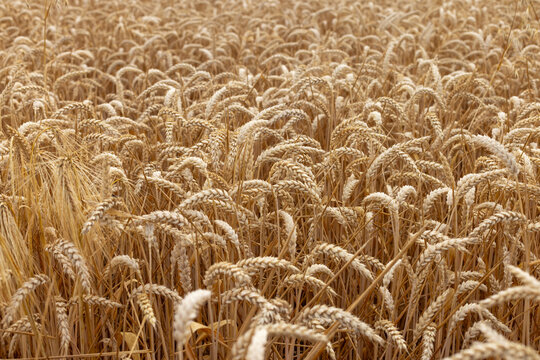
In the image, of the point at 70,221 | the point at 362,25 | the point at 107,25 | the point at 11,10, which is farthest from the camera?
the point at 11,10

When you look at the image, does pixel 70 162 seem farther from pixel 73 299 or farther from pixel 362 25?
pixel 362 25

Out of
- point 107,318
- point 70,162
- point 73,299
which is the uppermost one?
point 70,162

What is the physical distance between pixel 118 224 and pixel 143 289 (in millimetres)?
192

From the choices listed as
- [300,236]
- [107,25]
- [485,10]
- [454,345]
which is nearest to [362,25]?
[485,10]

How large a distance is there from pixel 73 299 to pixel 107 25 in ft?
17.1

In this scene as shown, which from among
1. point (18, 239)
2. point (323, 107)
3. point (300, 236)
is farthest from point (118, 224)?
point (323, 107)

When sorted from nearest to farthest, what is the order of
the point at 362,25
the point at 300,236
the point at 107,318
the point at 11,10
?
the point at 107,318 < the point at 300,236 < the point at 362,25 < the point at 11,10

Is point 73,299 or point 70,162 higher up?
point 70,162

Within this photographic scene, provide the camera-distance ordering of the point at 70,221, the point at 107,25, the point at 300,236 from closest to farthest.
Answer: the point at 70,221, the point at 300,236, the point at 107,25

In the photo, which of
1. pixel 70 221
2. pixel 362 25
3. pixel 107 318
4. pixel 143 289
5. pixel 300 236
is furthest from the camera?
pixel 362 25

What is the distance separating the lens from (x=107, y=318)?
164 cm

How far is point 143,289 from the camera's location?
4.61 ft

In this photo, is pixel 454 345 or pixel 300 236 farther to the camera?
pixel 300 236

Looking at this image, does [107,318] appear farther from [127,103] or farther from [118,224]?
[127,103]
